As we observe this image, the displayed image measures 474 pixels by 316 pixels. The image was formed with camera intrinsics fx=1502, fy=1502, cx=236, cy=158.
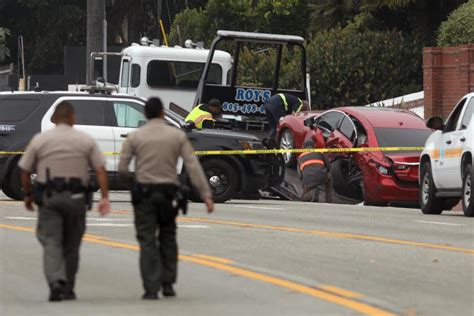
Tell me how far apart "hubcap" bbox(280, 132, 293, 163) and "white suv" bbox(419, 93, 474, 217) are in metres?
6.30

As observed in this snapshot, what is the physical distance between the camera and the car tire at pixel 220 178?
2525 cm

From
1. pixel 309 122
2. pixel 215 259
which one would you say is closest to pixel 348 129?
pixel 309 122

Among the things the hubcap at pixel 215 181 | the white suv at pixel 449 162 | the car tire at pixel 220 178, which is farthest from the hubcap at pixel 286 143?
the white suv at pixel 449 162

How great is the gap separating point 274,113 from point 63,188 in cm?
1977

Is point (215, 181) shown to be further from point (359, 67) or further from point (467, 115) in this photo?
point (359, 67)

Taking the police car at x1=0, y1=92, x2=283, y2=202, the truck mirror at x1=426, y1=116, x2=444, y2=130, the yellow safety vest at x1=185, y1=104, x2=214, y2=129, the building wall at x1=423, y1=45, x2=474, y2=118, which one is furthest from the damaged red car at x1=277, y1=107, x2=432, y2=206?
the building wall at x1=423, y1=45, x2=474, y2=118

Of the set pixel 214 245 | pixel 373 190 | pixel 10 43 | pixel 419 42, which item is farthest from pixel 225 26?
pixel 214 245

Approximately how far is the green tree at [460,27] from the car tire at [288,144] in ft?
37.7

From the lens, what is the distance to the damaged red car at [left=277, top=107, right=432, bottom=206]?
2612 cm

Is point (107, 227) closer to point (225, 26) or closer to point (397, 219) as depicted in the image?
point (397, 219)

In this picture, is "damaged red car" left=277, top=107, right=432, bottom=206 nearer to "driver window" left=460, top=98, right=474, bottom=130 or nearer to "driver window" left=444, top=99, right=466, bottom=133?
"driver window" left=444, top=99, right=466, bottom=133

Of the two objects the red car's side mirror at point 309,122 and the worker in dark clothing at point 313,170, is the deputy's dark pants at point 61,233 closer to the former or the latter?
the worker in dark clothing at point 313,170

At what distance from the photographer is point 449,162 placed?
22.4 m

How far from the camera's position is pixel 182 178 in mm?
24750
